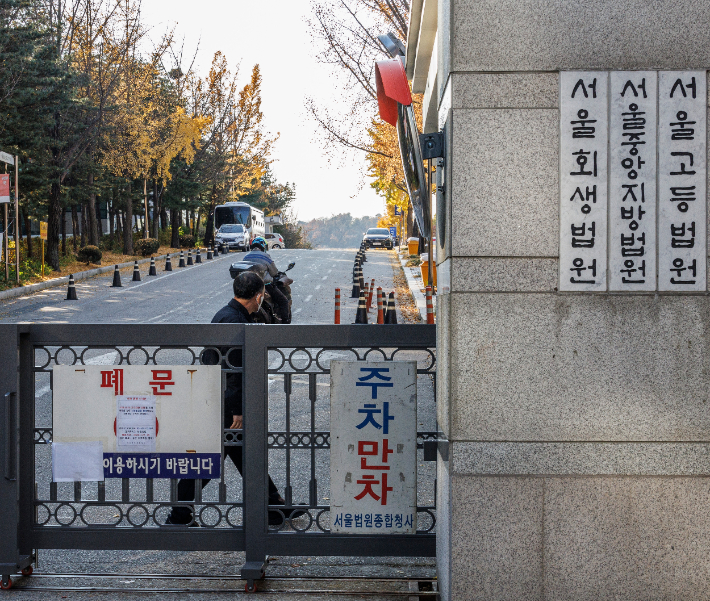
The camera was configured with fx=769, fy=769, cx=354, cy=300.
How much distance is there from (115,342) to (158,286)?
2298cm

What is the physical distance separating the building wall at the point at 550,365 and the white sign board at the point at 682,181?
0.10 meters

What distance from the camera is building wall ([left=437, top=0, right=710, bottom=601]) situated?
13.0 feet

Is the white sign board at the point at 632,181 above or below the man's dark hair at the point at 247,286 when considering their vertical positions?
above

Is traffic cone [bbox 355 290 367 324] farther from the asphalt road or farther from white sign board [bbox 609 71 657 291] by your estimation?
white sign board [bbox 609 71 657 291]

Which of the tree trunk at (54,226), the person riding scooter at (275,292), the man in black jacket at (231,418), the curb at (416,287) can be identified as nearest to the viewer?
the man in black jacket at (231,418)

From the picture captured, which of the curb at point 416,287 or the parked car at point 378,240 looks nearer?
the curb at point 416,287

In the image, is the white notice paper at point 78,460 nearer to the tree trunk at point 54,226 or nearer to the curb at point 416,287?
the curb at point 416,287

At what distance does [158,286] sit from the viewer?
88.3ft

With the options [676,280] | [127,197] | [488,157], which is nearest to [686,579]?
[676,280]

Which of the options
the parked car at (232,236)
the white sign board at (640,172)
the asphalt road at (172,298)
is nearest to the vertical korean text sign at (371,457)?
the white sign board at (640,172)

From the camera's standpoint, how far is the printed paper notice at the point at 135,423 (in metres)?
4.60

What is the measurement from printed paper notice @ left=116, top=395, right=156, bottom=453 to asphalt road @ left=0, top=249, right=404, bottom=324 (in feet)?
43.6

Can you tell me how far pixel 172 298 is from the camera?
75.6 ft

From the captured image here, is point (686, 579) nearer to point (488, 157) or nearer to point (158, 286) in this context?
point (488, 157)
